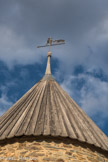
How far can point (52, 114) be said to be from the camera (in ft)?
23.6

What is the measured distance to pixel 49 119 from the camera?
6.88 meters

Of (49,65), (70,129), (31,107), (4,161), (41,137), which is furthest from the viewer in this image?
(49,65)

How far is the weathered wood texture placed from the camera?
6355 millimetres

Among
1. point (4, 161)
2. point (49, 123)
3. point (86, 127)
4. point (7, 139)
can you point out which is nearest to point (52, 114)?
point (49, 123)

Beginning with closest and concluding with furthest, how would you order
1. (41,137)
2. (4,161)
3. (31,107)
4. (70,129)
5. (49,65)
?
1. (4,161)
2. (41,137)
3. (70,129)
4. (31,107)
5. (49,65)

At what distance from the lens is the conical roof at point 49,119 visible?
6.35 meters

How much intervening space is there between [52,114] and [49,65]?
472 cm

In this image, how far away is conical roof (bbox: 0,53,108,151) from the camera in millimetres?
6348

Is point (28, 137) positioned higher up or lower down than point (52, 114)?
lower down

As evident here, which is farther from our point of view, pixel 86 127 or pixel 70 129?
pixel 86 127

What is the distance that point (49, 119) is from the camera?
271 inches

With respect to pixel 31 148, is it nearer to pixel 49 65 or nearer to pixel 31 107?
pixel 31 107

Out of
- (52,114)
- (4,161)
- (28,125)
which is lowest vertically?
(4,161)

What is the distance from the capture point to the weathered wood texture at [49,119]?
6355 mm
